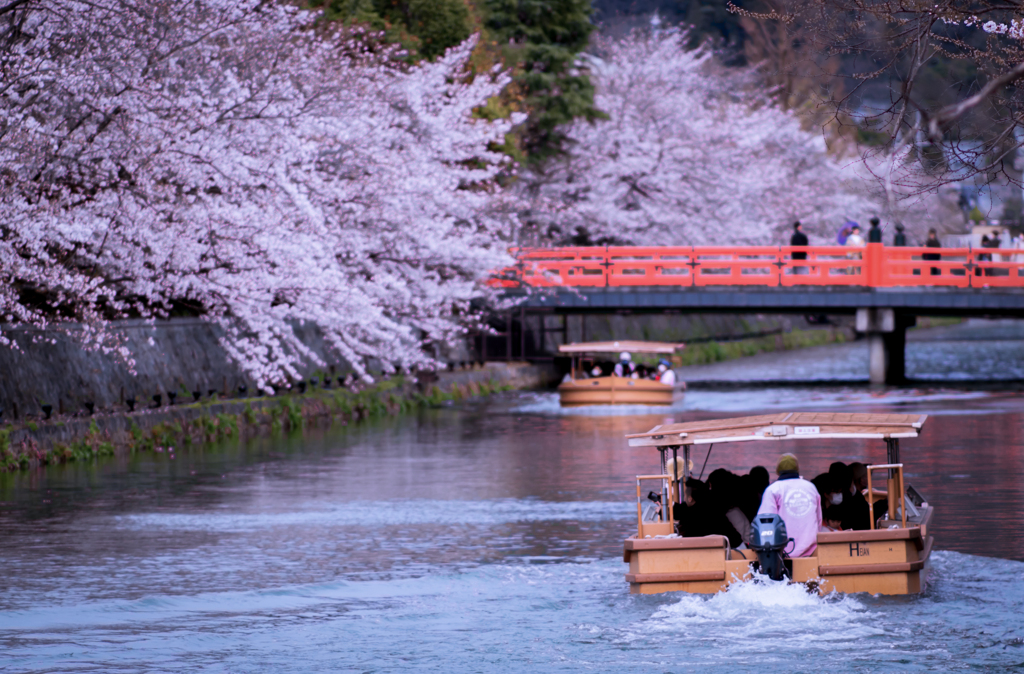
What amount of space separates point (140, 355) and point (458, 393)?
45.0ft

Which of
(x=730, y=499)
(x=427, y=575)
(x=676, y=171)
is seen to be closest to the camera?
(x=730, y=499)

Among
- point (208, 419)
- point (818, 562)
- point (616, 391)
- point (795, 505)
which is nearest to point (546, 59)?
point (616, 391)

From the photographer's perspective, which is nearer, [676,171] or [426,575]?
[426,575]

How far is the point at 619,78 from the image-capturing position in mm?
58969

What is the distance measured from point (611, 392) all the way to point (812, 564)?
26.4 meters

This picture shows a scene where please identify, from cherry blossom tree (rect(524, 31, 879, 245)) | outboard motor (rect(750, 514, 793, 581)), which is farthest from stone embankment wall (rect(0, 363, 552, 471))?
outboard motor (rect(750, 514, 793, 581))

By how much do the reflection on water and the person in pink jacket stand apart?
0.57 metres

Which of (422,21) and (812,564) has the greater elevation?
(422,21)

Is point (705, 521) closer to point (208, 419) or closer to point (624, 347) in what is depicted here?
point (208, 419)

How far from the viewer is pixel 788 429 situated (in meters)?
14.9

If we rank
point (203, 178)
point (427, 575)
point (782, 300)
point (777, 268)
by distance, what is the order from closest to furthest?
point (427, 575) < point (203, 178) < point (782, 300) < point (777, 268)

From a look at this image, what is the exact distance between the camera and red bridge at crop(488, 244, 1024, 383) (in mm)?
42969

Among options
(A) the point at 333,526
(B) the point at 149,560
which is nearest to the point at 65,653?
(B) the point at 149,560

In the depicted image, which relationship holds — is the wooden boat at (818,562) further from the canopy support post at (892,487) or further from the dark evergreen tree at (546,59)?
the dark evergreen tree at (546,59)
